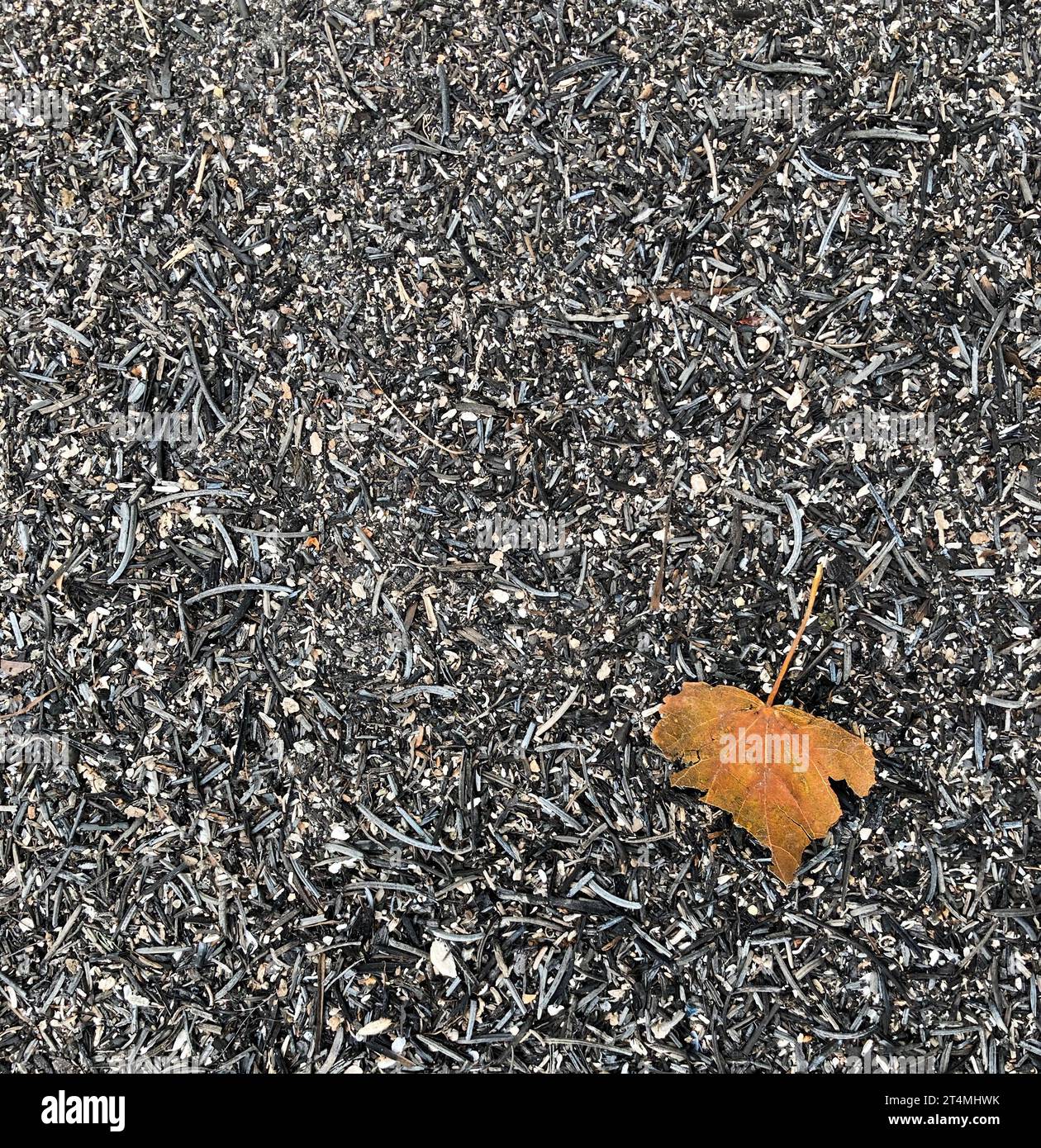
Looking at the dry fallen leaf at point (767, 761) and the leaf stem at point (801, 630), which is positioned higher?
the leaf stem at point (801, 630)

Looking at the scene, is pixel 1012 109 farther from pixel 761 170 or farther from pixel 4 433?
pixel 4 433

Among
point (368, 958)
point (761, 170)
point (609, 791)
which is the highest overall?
point (761, 170)

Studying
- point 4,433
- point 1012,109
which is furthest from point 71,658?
point 1012,109

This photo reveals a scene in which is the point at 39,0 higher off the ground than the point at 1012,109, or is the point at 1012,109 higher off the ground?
the point at 39,0

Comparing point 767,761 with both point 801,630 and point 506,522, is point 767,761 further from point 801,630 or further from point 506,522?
point 506,522
